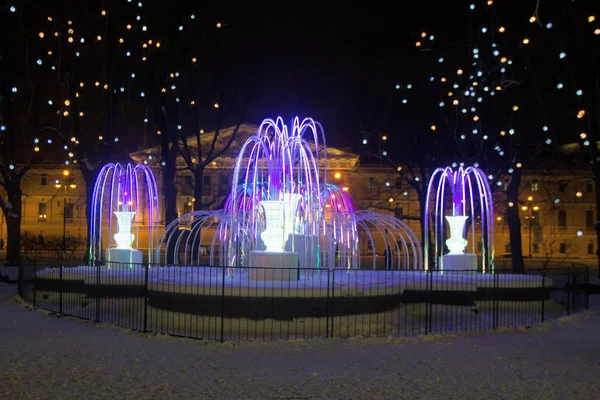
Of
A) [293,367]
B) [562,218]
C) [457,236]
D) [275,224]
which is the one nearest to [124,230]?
[275,224]

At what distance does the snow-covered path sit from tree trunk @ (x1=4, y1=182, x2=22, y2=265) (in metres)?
23.3

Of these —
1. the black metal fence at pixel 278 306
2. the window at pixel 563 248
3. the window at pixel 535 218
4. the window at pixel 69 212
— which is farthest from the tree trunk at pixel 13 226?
the window at pixel 563 248

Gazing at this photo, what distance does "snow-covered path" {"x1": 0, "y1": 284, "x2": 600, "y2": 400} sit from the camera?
893 centimetres

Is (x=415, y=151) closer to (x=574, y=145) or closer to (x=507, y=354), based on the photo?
(x=574, y=145)

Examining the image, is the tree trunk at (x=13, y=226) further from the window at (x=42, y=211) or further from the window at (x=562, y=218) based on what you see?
the window at (x=562, y=218)

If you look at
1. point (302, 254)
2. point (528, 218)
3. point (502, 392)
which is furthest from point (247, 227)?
point (528, 218)

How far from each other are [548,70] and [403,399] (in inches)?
1080

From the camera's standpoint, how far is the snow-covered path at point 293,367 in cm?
893

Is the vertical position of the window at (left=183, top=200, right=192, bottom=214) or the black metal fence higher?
the window at (left=183, top=200, right=192, bottom=214)

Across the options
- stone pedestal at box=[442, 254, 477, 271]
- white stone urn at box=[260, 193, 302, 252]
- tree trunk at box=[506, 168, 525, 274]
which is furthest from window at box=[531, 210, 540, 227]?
white stone urn at box=[260, 193, 302, 252]

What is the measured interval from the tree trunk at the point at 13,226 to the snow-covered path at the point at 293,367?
2331 cm

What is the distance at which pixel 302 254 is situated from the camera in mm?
21672

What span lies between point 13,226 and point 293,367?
29.9m

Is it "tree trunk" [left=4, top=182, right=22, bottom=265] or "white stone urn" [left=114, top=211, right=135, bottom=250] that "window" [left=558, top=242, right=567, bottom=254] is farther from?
"white stone urn" [left=114, top=211, right=135, bottom=250]
